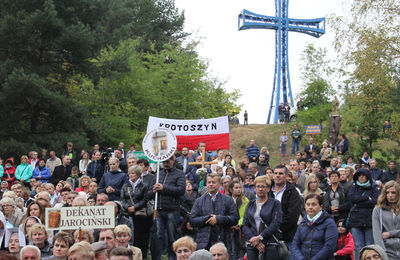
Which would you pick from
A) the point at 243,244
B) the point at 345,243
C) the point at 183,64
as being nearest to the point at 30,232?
the point at 243,244

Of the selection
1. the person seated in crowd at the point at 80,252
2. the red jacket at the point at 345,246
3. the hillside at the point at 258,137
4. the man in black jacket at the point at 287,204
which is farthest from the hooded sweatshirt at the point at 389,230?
the hillside at the point at 258,137

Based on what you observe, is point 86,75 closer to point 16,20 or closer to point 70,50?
point 70,50

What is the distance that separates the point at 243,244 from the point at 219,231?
3.38 ft

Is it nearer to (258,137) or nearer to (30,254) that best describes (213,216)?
(30,254)

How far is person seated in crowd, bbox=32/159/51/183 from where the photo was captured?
1775 centimetres

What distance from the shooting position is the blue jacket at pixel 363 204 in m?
10.4

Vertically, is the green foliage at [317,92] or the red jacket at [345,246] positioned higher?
the green foliage at [317,92]

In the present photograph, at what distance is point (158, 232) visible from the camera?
1078cm

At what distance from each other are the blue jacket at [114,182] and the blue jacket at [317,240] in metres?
4.66

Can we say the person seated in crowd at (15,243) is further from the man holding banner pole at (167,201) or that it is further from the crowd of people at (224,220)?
the man holding banner pole at (167,201)

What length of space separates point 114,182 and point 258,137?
35.7 metres

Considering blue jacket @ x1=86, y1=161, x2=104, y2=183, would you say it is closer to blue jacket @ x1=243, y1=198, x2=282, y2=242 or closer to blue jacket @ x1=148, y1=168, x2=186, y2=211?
blue jacket @ x1=148, y1=168, x2=186, y2=211

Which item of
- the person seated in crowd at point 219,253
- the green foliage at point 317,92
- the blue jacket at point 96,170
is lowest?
the person seated in crowd at point 219,253

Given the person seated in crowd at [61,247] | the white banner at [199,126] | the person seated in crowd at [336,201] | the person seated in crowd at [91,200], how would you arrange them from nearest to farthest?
Result: the person seated in crowd at [61,247], the person seated in crowd at [91,200], the person seated in crowd at [336,201], the white banner at [199,126]
